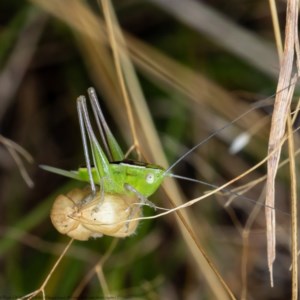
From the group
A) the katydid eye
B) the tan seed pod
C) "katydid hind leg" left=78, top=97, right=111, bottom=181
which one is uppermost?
"katydid hind leg" left=78, top=97, right=111, bottom=181

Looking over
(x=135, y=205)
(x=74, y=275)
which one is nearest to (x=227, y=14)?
(x=74, y=275)

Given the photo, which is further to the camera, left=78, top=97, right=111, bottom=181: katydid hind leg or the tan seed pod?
left=78, top=97, right=111, bottom=181: katydid hind leg

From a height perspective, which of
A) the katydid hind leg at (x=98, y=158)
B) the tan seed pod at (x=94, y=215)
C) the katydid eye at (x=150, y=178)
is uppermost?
the katydid hind leg at (x=98, y=158)

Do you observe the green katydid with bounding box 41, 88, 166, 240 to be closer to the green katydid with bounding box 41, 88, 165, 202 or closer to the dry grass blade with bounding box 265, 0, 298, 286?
the green katydid with bounding box 41, 88, 165, 202

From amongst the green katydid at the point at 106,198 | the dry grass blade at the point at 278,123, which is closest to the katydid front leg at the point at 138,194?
the green katydid at the point at 106,198

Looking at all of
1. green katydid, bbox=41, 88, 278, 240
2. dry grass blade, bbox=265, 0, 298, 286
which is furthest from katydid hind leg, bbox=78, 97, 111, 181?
dry grass blade, bbox=265, 0, 298, 286

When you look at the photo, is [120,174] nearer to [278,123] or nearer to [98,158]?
[98,158]

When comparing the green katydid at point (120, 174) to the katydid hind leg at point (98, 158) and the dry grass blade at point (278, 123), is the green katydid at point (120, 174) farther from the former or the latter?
the dry grass blade at point (278, 123)

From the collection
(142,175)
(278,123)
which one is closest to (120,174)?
(142,175)
